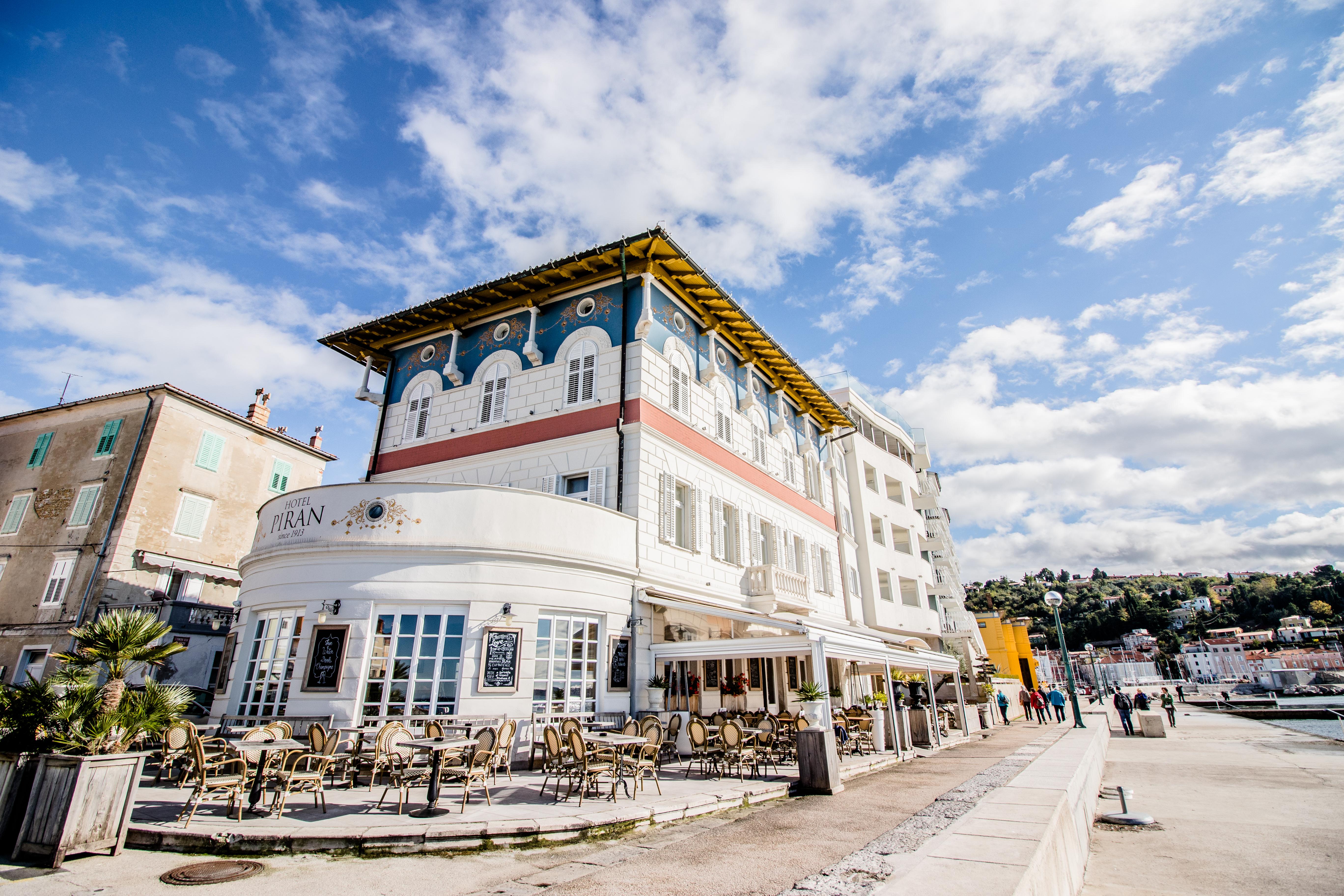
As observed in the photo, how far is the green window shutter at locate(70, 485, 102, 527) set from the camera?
21.5 m

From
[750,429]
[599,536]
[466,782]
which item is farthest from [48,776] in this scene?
[750,429]

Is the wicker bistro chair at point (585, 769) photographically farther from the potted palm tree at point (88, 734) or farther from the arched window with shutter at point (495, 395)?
the arched window with shutter at point (495, 395)

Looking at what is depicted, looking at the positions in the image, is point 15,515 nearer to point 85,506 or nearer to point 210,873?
point 85,506

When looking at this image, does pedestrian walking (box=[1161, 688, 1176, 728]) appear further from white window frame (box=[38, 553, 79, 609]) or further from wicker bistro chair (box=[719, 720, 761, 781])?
white window frame (box=[38, 553, 79, 609])

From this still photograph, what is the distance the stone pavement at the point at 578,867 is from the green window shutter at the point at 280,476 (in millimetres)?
22574

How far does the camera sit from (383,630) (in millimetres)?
10930

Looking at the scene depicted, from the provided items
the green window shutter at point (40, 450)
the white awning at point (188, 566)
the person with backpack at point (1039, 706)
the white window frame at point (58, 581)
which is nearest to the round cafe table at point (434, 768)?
the white awning at point (188, 566)

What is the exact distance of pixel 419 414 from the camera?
18.3m

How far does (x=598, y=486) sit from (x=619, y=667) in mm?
4065

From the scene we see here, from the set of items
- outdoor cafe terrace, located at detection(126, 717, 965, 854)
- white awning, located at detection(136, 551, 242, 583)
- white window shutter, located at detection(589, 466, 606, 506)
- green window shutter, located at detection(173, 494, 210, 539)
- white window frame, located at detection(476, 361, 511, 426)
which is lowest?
outdoor cafe terrace, located at detection(126, 717, 965, 854)

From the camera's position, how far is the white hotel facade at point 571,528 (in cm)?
1106

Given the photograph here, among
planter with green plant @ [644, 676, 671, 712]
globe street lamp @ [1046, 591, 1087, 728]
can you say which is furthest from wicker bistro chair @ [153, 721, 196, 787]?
globe street lamp @ [1046, 591, 1087, 728]

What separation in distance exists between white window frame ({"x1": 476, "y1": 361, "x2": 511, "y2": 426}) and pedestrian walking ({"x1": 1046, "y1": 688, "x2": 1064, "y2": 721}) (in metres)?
23.9

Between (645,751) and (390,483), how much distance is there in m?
6.38
